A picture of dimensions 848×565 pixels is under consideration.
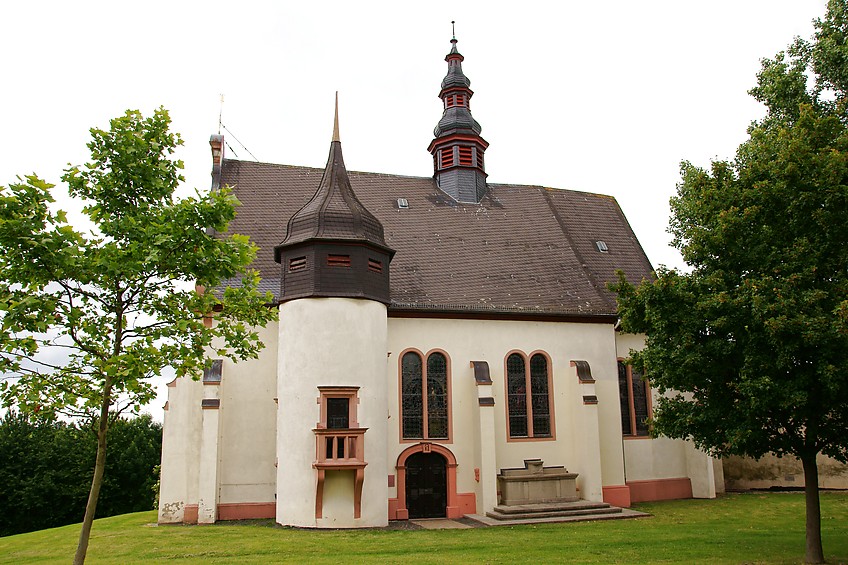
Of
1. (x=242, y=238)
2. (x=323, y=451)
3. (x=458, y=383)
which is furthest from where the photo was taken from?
(x=458, y=383)

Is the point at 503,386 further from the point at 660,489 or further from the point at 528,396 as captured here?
the point at 660,489

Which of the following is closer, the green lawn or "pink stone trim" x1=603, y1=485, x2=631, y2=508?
the green lawn

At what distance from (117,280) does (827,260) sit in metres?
12.3

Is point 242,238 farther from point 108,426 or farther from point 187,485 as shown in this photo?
point 187,485

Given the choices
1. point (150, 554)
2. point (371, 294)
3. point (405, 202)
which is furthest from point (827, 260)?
point (405, 202)

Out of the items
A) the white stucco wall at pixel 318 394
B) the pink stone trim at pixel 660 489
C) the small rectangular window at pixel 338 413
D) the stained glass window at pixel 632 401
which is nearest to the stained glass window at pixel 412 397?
the white stucco wall at pixel 318 394

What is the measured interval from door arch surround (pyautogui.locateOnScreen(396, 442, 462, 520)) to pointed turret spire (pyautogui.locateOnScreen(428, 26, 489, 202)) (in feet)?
36.3

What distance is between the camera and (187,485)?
66.7 ft

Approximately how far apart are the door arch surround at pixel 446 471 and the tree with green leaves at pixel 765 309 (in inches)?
331

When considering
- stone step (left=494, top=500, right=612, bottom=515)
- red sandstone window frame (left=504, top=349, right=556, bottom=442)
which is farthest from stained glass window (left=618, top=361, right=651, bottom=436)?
stone step (left=494, top=500, right=612, bottom=515)

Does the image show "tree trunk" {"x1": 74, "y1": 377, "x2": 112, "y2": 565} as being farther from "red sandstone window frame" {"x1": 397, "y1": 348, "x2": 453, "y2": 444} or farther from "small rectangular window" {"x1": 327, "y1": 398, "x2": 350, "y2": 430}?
"red sandstone window frame" {"x1": 397, "y1": 348, "x2": 453, "y2": 444}

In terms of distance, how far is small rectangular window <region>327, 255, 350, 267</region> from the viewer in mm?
20531

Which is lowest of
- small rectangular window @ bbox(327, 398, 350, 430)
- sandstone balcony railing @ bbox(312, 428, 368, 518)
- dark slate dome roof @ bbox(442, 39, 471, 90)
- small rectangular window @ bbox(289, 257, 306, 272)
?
sandstone balcony railing @ bbox(312, 428, 368, 518)

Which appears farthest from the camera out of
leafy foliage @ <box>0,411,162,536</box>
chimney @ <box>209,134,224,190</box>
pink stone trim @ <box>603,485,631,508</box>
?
leafy foliage @ <box>0,411,162,536</box>
